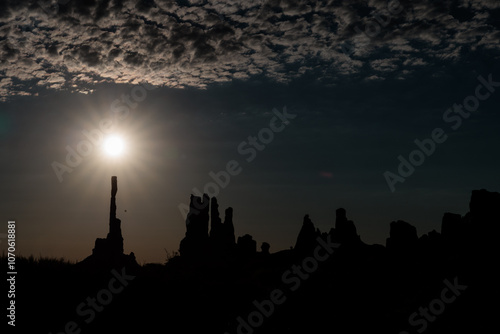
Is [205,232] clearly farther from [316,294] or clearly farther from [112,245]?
[316,294]

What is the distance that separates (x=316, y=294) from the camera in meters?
31.9

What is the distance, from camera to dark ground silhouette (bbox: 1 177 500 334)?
22.7m

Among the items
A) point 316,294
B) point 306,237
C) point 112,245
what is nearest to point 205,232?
point 112,245

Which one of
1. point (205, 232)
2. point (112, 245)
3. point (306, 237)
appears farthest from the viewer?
point (205, 232)

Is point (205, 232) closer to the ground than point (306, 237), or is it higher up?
higher up

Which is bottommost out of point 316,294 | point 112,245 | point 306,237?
point 316,294

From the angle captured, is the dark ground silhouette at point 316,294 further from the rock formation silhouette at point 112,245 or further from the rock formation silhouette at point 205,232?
the rock formation silhouette at point 205,232

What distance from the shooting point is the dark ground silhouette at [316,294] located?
22.7 meters

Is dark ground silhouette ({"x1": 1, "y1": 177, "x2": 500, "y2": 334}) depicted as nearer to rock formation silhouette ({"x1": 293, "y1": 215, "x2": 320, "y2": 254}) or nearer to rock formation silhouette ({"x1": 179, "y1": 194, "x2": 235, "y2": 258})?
rock formation silhouette ({"x1": 293, "y1": 215, "x2": 320, "y2": 254})

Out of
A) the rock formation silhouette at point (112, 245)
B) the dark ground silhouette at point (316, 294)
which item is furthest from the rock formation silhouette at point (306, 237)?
the rock formation silhouette at point (112, 245)

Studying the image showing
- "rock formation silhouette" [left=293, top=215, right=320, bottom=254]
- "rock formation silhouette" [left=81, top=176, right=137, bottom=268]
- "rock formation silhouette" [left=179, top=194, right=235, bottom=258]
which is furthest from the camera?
"rock formation silhouette" [left=179, top=194, right=235, bottom=258]

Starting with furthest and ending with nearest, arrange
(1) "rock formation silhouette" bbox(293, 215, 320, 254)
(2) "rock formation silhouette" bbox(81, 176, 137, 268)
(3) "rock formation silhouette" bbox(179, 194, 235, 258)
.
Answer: (3) "rock formation silhouette" bbox(179, 194, 235, 258)
(2) "rock formation silhouette" bbox(81, 176, 137, 268)
(1) "rock formation silhouette" bbox(293, 215, 320, 254)

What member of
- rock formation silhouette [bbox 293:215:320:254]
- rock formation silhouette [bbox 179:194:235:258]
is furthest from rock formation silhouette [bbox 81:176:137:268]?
rock formation silhouette [bbox 293:215:320:254]

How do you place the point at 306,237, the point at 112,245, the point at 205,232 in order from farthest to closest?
the point at 205,232, the point at 112,245, the point at 306,237
